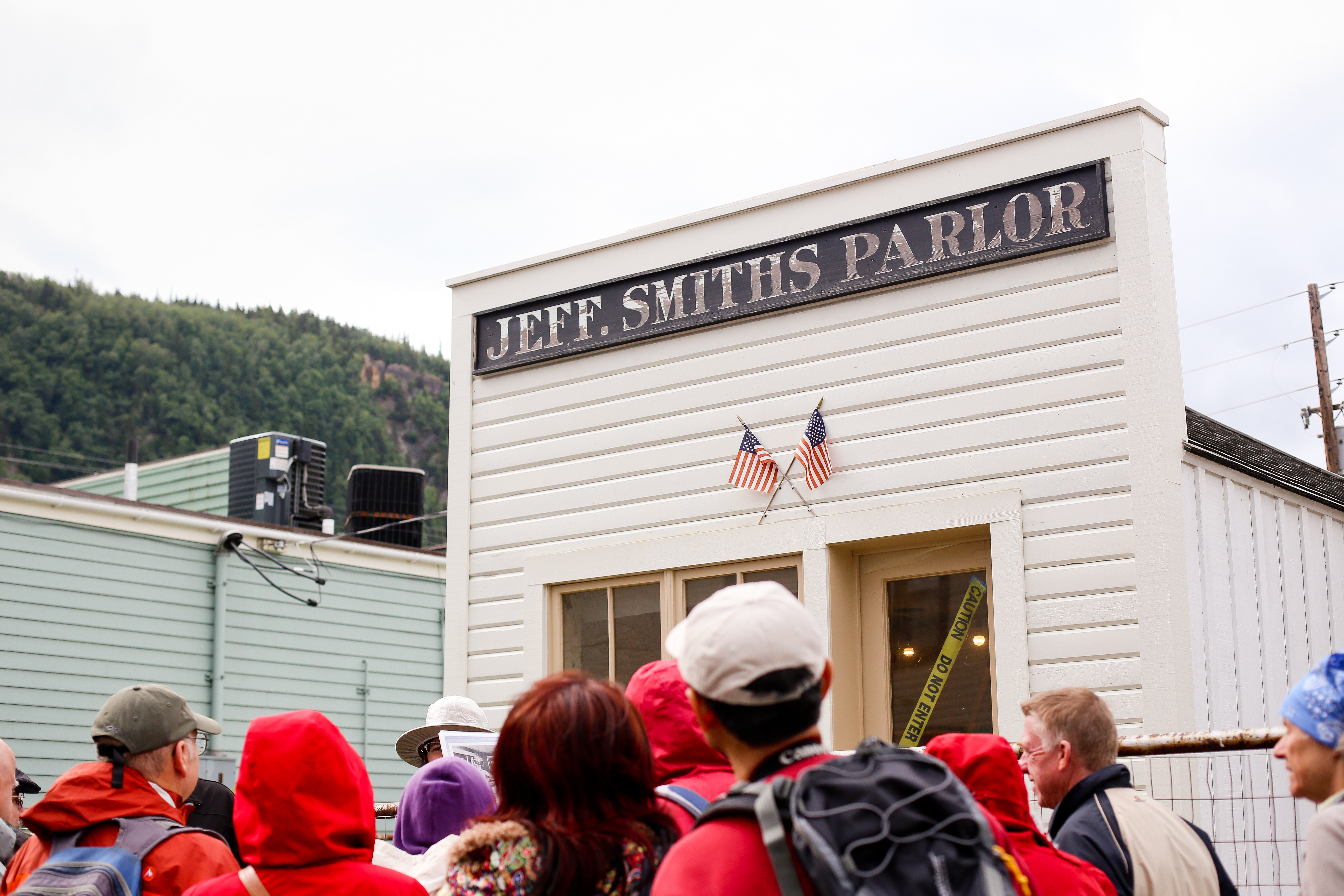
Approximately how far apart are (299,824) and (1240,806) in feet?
14.3

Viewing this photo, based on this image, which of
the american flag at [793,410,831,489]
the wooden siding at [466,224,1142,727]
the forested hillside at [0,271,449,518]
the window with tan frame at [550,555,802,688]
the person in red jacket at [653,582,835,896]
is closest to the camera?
the person in red jacket at [653,582,835,896]

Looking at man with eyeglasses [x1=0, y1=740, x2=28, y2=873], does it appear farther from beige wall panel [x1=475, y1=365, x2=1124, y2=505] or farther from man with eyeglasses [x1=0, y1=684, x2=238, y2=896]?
beige wall panel [x1=475, y1=365, x2=1124, y2=505]

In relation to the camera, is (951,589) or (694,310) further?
(694,310)

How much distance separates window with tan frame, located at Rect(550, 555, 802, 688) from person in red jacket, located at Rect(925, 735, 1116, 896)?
3.86m

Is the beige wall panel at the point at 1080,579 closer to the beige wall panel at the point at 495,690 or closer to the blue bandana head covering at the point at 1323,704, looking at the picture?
the beige wall panel at the point at 495,690

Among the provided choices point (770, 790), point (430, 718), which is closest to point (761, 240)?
point (430, 718)

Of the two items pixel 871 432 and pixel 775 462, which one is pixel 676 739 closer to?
pixel 871 432

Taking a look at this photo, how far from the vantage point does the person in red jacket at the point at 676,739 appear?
2893mm

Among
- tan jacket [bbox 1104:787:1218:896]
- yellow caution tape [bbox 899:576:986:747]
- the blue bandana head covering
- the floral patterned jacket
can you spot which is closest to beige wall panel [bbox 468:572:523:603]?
yellow caution tape [bbox 899:576:986:747]

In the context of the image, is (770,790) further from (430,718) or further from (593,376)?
(593,376)

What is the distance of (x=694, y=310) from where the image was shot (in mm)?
7707

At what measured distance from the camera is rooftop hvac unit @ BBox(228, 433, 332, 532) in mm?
18375

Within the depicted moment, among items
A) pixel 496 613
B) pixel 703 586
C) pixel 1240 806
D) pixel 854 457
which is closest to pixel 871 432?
pixel 854 457

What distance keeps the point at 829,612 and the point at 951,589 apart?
0.62 metres
